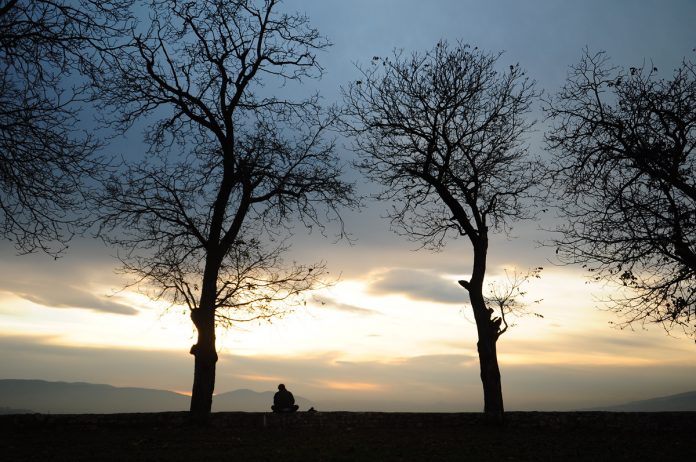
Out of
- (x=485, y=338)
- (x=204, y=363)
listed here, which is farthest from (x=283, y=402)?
(x=485, y=338)

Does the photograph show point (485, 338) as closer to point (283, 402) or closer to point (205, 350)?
point (283, 402)

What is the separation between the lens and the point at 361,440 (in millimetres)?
13938

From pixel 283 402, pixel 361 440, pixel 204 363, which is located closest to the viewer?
pixel 361 440

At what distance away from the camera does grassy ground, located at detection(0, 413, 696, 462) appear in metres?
11.9

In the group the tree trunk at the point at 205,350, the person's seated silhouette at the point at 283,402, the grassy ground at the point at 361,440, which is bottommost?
the grassy ground at the point at 361,440

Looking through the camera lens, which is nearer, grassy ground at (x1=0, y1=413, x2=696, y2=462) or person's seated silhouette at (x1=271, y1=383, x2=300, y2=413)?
grassy ground at (x1=0, y1=413, x2=696, y2=462)

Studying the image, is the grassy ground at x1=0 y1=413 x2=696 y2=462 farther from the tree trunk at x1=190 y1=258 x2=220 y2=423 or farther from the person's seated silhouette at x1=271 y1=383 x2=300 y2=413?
the person's seated silhouette at x1=271 y1=383 x2=300 y2=413

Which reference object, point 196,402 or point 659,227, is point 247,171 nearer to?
point 196,402

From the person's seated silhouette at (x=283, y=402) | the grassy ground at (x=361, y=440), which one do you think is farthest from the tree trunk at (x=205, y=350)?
the person's seated silhouette at (x=283, y=402)

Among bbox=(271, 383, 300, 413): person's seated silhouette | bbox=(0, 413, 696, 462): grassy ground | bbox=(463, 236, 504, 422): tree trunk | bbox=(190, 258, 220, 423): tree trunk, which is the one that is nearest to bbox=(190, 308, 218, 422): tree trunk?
bbox=(190, 258, 220, 423): tree trunk

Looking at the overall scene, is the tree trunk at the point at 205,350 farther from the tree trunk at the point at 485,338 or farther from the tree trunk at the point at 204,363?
the tree trunk at the point at 485,338

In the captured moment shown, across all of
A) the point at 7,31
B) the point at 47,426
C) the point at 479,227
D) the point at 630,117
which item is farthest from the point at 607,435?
the point at 7,31

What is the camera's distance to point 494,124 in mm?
20344

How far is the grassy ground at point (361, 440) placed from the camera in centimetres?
1191
